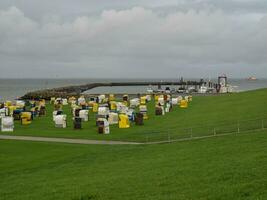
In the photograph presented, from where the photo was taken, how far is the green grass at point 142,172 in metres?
12.9

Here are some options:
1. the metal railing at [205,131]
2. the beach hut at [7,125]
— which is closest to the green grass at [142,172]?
the metal railing at [205,131]

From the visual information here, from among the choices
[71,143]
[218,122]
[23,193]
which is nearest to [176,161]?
[23,193]

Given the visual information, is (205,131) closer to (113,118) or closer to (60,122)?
(113,118)

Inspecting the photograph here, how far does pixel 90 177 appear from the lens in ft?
57.0

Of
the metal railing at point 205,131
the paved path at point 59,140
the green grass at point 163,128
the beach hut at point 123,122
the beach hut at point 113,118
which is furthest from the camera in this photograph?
the beach hut at point 113,118

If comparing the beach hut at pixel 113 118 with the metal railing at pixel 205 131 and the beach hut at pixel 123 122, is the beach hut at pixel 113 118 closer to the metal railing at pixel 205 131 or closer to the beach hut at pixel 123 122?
the beach hut at pixel 123 122

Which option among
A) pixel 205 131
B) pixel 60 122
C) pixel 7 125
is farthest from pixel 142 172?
pixel 60 122

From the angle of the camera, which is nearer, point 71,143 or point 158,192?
point 158,192

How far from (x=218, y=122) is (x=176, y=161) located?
18110mm

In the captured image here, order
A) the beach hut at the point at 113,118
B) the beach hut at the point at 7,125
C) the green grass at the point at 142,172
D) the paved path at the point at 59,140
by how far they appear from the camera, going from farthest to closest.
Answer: the beach hut at the point at 113,118 < the beach hut at the point at 7,125 < the paved path at the point at 59,140 < the green grass at the point at 142,172

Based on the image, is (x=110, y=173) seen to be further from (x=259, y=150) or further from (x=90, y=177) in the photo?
(x=259, y=150)

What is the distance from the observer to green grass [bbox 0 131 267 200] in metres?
12.9

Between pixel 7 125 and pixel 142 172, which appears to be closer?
pixel 142 172

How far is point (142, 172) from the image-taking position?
17.0m
